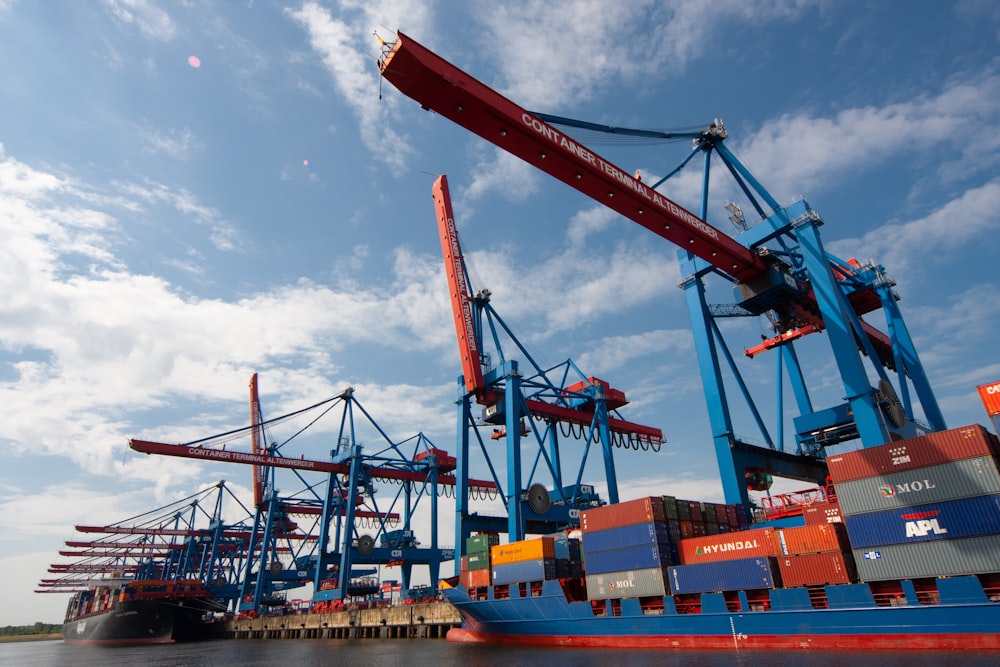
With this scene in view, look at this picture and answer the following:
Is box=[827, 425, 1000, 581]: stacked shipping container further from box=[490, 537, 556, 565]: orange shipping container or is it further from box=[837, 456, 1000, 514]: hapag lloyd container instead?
box=[490, 537, 556, 565]: orange shipping container

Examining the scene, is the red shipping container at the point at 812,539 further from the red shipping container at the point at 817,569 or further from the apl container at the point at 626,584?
the apl container at the point at 626,584

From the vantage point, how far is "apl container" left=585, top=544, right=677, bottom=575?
79.5ft

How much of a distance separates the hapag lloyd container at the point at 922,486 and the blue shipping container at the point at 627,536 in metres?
7.33

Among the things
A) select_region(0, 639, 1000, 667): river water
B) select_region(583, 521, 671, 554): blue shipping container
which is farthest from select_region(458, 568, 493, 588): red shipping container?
select_region(583, 521, 671, 554): blue shipping container

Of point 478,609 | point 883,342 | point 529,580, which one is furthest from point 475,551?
point 883,342

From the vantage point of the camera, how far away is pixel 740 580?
71.9 feet

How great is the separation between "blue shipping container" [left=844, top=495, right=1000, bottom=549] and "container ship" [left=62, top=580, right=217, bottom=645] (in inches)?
2656

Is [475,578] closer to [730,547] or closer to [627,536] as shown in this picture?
[627,536]

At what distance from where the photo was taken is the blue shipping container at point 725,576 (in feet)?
70.1

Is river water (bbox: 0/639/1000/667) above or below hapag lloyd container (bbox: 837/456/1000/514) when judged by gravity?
below

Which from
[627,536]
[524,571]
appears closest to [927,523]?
[627,536]

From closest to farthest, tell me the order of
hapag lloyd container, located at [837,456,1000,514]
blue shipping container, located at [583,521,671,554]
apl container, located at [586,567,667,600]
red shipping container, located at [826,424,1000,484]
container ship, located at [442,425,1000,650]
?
hapag lloyd container, located at [837,456,1000,514] < container ship, located at [442,425,1000,650] < red shipping container, located at [826,424,1000,484] < apl container, located at [586,567,667,600] < blue shipping container, located at [583,521,671,554]

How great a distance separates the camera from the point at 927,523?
17.8 meters

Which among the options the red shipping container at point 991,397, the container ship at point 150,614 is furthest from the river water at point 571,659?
the container ship at point 150,614
